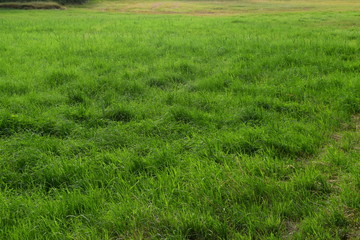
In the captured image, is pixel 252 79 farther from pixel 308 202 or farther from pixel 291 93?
pixel 308 202

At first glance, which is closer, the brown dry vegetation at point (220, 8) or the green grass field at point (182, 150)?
the green grass field at point (182, 150)

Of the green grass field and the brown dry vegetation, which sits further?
the brown dry vegetation

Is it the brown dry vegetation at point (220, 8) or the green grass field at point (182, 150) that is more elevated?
the brown dry vegetation at point (220, 8)

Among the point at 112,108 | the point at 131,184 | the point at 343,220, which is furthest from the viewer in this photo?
the point at 112,108

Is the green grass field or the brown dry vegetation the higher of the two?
the brown dry vegetation

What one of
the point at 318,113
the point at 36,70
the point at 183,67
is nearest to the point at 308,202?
the point at 318,113

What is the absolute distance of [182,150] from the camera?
416 cm

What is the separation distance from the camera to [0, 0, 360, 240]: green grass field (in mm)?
2756

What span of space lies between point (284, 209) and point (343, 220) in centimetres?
48

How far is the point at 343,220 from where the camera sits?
2639 mm

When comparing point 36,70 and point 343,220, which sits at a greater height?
point 36,70

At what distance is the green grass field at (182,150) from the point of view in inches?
108

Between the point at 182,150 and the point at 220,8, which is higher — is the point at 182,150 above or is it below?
below

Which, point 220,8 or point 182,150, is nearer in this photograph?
point 182,150
